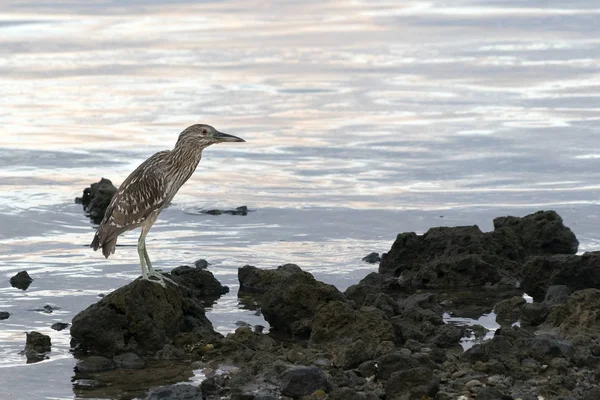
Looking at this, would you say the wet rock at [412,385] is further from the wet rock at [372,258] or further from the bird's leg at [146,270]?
the wet rock at [372,258]

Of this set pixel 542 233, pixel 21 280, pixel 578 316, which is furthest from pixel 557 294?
pixel 21 280

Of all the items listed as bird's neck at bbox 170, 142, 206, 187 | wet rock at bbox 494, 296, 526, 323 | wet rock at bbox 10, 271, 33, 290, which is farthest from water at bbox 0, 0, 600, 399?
wet rock at bbox 494, 296, 526, 323

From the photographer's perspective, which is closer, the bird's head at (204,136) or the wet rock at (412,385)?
the wet rock at (412,385)

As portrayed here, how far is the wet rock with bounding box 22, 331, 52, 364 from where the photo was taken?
50.8 feet

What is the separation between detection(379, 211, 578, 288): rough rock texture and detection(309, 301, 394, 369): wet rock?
126 inches

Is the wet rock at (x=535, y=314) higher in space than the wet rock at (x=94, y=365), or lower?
higher

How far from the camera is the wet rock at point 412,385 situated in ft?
43.2

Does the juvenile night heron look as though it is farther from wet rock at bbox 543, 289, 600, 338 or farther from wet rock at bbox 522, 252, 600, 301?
wet rock at bbox 543, 289, 600, 338

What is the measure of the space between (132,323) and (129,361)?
66 cm

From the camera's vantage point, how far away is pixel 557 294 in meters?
17.0

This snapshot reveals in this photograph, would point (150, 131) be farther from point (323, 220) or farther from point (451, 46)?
point (451, 46)

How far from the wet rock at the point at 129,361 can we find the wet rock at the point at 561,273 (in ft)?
17.9

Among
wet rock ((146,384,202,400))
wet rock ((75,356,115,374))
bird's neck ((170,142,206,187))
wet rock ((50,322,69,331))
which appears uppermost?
bird's neck ((170,142,206,187))

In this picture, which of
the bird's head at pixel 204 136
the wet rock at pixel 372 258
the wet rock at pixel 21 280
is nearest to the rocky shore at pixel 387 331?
the wet rock at pixel 372 258
